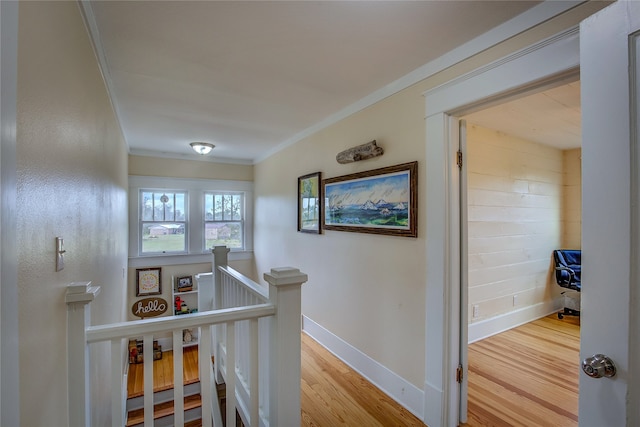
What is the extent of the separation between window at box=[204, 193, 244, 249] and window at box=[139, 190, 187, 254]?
0.36m

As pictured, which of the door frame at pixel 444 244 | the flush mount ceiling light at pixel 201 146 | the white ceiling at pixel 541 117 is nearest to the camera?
the door frame at pixel 444 244

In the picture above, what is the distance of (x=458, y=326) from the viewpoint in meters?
1.88

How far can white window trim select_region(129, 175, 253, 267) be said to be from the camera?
4410 mm

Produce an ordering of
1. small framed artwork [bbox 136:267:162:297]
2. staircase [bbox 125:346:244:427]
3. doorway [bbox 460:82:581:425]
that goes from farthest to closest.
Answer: small framed artwork [bbox 136:267:162:297] → staircase [bbox 125:346:244:427] → doorway [bbox 460:82:581:425]

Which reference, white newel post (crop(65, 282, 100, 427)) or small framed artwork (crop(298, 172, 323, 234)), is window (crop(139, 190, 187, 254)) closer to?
small framed artwork (crop(298, 172, 323, 234))

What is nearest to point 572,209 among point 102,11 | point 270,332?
point 270,332

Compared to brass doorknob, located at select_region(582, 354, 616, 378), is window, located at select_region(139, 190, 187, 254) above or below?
above

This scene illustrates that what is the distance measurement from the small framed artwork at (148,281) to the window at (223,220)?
32.3 inches

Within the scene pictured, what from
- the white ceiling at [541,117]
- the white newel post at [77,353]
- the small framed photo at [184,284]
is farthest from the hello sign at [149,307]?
the white ceiling at [541,117]

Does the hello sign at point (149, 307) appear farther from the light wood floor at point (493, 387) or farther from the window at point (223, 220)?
the light wood floor at point (493, 387)

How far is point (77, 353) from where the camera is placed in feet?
3.61

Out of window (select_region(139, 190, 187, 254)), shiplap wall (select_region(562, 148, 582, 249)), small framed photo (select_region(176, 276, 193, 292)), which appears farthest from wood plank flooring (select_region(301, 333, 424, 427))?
shiplap wall (select_region(562, 148, 582, 249))

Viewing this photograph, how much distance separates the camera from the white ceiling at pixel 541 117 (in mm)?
2388

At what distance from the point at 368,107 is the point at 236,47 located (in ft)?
3.78
